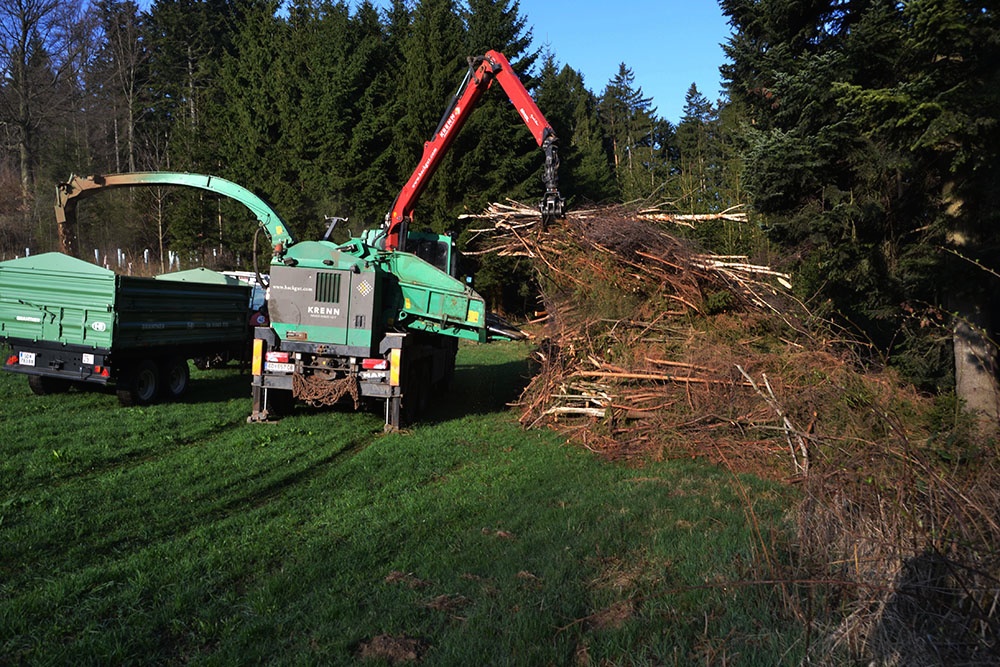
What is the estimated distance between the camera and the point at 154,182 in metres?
13.6

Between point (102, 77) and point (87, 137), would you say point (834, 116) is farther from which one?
point (87, 137)

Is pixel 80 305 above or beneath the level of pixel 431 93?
beneath

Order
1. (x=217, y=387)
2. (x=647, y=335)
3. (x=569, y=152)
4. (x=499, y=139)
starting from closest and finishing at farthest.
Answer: (x=647, y=335) → (x=217, y=387) → (x=499, y=139) → (x=569, y=152)

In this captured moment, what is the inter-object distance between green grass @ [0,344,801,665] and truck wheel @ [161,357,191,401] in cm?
286

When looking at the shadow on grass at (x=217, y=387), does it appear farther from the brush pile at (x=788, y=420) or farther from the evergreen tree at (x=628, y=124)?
the evergreen tree at (x=628, y=124)

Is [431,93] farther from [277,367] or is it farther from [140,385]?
[277,367]

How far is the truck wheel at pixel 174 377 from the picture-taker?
12234 millimetres

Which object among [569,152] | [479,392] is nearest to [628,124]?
[569,152]

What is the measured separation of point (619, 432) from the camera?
31.3ft

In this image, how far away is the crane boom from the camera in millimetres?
13211

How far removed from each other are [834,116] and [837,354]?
3322 millimetres

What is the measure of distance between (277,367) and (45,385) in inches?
166

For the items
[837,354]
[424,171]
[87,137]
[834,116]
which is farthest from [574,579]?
[87,137]

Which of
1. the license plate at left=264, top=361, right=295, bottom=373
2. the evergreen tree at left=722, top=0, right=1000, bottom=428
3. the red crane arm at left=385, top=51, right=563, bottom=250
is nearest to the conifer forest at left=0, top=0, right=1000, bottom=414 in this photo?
the evergreen tree at left=722, top=0, right=1000, bottom=428
